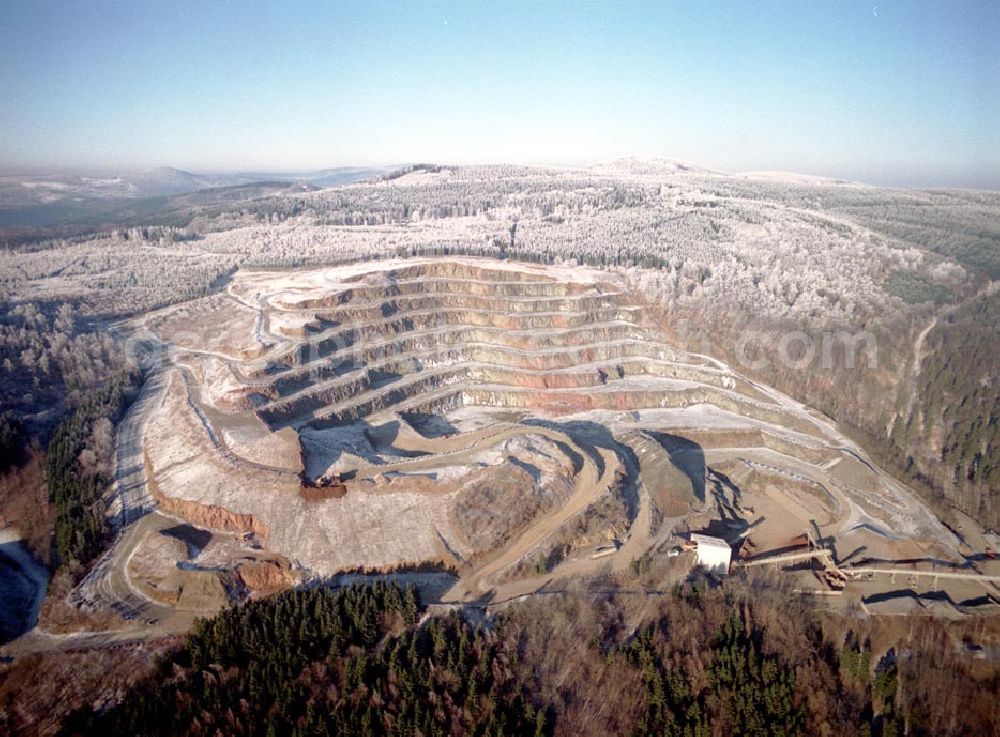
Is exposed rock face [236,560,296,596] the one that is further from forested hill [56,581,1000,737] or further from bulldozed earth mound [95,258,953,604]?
forested hill [56,581,1000,737]

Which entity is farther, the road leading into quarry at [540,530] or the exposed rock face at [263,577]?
the exposed rock face at [263,577]

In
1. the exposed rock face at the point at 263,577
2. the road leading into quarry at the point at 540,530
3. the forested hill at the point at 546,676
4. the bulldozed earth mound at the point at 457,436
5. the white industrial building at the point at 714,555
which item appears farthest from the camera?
the bulldozed earth mound at the point at 457,436

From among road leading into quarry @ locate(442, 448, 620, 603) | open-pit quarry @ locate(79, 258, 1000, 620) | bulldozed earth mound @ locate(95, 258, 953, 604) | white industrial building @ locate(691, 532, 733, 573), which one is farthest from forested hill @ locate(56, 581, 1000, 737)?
bulldozed earth mound @ locate(95, 258, 953, 604)

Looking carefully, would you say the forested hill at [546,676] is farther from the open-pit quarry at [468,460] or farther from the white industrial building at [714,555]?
the white industrial building at [714,555]

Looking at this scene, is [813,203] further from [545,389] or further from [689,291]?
[545,389]

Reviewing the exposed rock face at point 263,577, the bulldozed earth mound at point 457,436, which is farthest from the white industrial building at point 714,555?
the exposed rock face at point 263,577

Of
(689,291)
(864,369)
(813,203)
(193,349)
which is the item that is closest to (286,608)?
(193,349)
